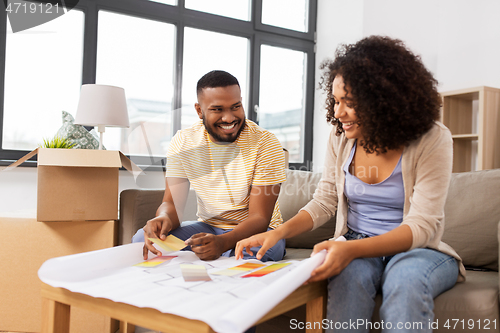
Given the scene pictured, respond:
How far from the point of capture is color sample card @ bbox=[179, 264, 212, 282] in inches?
33.3

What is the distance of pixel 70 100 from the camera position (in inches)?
110

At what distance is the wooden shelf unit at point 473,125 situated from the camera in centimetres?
256

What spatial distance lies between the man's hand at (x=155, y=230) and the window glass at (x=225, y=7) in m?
2.41

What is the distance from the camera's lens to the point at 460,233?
4.44 ft

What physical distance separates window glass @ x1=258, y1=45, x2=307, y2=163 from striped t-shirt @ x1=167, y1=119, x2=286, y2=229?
207 cm

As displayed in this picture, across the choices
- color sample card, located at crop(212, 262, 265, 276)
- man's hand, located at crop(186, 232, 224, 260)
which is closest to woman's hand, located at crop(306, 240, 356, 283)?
color sample card, located at crop(212, 262, 265, 276)

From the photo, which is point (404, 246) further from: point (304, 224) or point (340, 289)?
point (304, 224)

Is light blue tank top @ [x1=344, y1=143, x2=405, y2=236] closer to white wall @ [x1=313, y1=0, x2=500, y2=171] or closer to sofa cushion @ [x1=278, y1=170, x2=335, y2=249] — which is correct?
sofa cushion @ [x1=278, y1=170, x2=335, y2=249]

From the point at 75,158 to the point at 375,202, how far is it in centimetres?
105

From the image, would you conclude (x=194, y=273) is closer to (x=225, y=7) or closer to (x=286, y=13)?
(x=225, y=7)

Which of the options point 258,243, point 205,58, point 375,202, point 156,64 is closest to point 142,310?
point 258,243

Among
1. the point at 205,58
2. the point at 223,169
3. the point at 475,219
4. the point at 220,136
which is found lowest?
the point at 475,219

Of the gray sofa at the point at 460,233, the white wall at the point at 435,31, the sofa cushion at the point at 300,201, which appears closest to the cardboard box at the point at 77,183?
the gray sofa at the point at 460,233

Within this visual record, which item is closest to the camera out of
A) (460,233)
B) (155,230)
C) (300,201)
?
(155,230)
